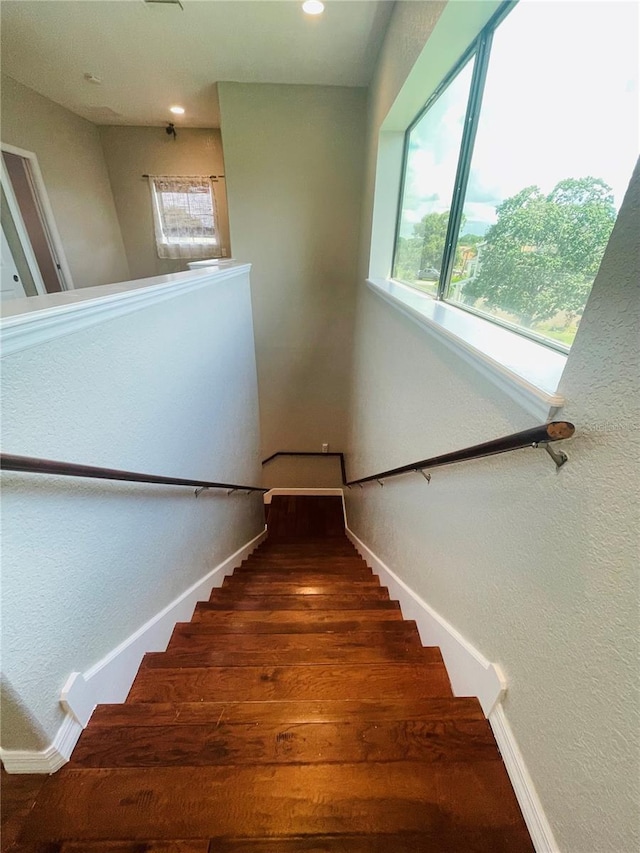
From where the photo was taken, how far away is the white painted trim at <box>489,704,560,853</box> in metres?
0.75

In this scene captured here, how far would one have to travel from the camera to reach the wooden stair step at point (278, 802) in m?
0.81

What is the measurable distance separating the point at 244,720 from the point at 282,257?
3911mm

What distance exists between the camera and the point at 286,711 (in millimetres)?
1062

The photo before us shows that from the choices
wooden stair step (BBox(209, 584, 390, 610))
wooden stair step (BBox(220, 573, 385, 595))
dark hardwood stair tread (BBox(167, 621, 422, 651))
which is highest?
dark hardwood stair tread (BBox(167, 621, 422, 651))

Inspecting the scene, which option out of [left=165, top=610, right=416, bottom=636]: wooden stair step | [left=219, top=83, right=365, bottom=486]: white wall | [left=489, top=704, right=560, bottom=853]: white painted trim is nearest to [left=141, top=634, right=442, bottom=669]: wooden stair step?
[left=165, top=610, right=416, bottom=636]: wooden stair step

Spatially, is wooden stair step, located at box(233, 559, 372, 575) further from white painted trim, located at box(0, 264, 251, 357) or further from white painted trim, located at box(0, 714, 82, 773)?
white painted trim, located at box(0, 264, 251, 357)

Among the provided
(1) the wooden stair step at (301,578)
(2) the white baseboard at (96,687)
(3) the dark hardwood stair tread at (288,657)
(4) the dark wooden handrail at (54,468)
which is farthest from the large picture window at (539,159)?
(1) the wooden stair step at (301,578)

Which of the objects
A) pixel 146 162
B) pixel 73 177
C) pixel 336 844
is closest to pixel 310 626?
pixel 336 844

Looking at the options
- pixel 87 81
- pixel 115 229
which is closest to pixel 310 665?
pixel 87 81

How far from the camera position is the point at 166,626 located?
61.7 inches

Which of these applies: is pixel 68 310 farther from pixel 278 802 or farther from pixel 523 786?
pixel 523 786

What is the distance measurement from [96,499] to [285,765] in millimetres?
919

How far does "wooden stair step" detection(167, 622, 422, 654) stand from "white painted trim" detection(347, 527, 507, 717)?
9 centimetres

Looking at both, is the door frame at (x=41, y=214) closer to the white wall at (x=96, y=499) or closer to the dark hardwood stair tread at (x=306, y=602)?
the white wall at (x=96, y=499)
